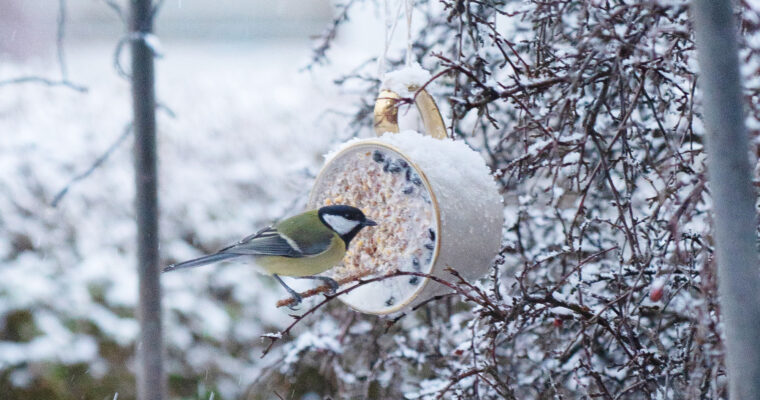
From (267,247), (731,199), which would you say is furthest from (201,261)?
(731,199)

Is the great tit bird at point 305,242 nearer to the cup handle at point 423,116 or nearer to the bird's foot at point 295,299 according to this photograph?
the bird's foot at point 295,299

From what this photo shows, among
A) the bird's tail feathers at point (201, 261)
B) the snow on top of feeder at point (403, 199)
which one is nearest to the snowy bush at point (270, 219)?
the snow on top of feeder at point (403, 199)

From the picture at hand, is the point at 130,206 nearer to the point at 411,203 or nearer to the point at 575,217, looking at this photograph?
the point at 411,203

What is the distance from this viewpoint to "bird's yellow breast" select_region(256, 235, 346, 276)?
1.98 m

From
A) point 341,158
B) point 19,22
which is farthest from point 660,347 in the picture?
point 19,22

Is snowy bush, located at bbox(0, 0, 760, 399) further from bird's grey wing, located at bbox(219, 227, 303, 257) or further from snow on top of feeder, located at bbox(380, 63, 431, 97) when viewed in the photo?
bird's grey wing, located at bbox(219, 227, 303, 257)

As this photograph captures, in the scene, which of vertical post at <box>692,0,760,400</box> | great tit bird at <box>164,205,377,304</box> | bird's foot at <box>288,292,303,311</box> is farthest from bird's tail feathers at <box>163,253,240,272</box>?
vertical post at <box>692,0,760,400</box>

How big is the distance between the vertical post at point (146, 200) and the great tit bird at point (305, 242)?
54 cm

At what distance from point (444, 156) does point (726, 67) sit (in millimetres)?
993

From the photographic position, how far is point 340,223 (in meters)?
1.93

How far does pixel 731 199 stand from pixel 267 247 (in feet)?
4.16

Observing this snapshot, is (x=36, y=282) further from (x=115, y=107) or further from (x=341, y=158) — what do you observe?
(x=341, y=158)

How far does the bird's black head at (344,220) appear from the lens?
191 cm

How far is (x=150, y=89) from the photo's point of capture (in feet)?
7.88
